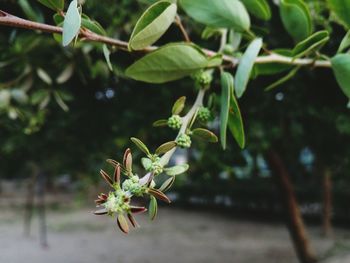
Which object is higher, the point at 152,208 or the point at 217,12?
the point at 217,12

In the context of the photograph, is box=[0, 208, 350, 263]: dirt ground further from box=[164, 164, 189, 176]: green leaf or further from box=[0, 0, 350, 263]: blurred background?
box=[164, 164, 189, 176]: green leaf

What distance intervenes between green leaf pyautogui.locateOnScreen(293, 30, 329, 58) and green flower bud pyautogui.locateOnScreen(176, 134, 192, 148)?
141 mm

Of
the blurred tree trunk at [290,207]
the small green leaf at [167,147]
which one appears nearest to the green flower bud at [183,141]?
the small green leaf at [167,147]

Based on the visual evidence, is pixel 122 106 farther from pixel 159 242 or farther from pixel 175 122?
pixel 159 242

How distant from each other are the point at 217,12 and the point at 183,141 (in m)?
0.12

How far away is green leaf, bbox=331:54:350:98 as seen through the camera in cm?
36

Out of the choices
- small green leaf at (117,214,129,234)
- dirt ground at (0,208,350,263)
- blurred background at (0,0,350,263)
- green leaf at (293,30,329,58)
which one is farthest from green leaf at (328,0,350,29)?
dirt ground at (0,208,350,263)

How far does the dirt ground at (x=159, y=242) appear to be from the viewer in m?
4.18

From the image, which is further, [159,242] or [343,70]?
[159,242]

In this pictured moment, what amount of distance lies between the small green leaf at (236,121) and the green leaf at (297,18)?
0.37ft

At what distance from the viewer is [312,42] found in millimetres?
388

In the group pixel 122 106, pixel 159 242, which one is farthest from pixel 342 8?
pixel 159 242

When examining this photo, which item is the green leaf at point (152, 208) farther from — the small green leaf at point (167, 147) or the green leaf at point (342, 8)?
the green leaf at point (342, 8)

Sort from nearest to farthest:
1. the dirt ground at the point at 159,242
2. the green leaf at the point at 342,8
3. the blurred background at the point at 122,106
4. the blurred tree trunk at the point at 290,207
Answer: the green leaf at the point at 342,8, the blurred background at the point at 122,106, the blurred tree trunk at the point at 290,207, the dirt ground at the point at 159,242
